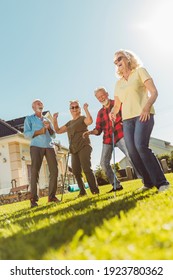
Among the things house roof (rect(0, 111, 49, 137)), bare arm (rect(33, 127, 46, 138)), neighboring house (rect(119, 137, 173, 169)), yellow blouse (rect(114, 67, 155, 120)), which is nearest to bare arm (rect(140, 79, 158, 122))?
yellow blouse (rect(114, 67, 155, 120))

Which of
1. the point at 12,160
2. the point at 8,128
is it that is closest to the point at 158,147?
the point at 8,128

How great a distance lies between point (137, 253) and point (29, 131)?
Answer: 5775mm

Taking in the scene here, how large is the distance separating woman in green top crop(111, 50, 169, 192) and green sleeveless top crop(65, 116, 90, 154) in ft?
6.40

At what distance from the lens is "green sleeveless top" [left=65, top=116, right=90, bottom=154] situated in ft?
22.5

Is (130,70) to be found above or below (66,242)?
above

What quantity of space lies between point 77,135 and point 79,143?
21 cm

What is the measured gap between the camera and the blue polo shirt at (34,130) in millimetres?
6891

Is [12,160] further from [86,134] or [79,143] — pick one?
[86,134]

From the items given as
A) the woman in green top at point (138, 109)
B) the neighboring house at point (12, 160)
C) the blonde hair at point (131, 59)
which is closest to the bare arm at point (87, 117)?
the woman in green top at point (138, 109)
